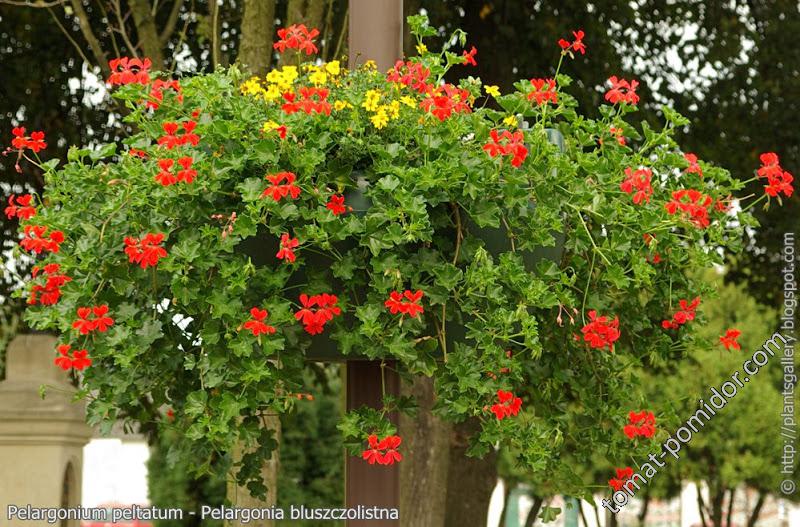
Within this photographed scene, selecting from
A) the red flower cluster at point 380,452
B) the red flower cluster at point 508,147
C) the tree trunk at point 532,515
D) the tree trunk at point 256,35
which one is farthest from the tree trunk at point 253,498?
the tree trunk at point 532,515

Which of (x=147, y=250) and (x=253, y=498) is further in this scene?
(x=253, y=498)

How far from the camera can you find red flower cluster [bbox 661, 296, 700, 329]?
3.22 m

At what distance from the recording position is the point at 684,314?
322cm

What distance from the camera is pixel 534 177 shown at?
2.67 m

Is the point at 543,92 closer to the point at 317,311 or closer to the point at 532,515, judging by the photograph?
the point at 317,311

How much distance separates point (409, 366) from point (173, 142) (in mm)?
727

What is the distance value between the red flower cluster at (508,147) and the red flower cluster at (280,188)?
0.44m

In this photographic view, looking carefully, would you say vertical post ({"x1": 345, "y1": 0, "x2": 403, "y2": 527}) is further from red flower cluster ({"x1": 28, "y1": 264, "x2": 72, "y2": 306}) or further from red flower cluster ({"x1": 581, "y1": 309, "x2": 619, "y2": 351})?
red flower cluster ({"x1": 28, "y1": 264, "x2": 72, "y2": 306})

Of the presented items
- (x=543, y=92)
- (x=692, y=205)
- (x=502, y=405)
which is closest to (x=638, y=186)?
(x=692, y=205)

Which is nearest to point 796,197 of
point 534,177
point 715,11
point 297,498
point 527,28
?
point 715,11

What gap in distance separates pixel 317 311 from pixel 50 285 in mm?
742

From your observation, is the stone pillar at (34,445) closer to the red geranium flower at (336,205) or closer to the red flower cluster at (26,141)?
the red flower cluster at (26,141)

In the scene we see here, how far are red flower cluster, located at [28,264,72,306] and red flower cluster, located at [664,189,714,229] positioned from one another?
1.54 metres

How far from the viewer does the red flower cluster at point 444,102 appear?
2.58m
